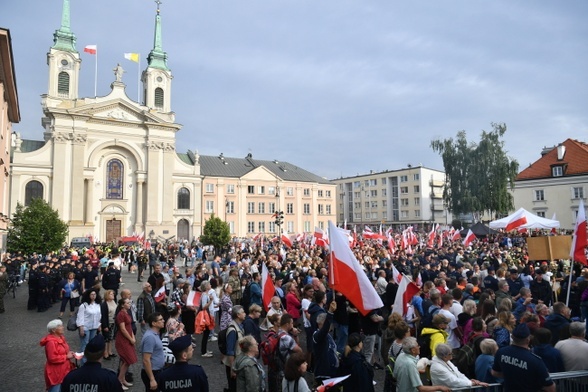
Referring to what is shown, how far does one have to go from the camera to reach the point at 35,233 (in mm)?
30422

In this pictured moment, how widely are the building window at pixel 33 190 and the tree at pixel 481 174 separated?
49786 millimetres

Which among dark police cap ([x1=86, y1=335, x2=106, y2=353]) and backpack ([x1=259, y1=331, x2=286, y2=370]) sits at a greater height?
dark police cap ([x1=86, y1=335, x2=106, y2=353])

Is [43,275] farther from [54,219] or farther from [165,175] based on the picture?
[165,175]

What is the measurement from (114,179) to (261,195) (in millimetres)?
22257

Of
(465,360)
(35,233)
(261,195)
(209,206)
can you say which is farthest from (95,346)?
(261,195)

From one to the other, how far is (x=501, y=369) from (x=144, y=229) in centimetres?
5301

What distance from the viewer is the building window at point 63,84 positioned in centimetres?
5209

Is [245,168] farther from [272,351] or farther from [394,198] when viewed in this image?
[272,351]

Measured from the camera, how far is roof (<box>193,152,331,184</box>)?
6456 cm

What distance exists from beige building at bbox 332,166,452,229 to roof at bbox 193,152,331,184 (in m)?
18.0

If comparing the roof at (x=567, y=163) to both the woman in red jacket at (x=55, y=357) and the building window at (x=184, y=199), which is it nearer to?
the building window at (x=184, y=199)

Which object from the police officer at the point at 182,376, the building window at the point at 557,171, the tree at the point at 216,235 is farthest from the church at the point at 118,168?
the police officer at the point at 182,376

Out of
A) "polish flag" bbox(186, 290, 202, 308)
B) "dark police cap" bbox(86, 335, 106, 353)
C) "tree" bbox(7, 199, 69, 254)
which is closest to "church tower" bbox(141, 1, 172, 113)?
"tree" bbox(7, 199, 69, 254)

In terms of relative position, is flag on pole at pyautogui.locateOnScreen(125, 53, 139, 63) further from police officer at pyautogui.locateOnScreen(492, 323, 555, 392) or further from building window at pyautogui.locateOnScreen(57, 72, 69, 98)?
police officer at pyautogui.locateOnScreen(492, 323, 555, 392)
